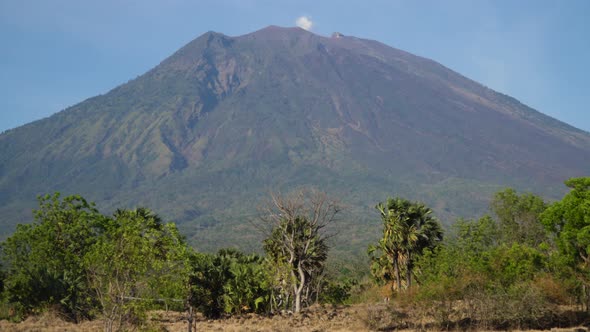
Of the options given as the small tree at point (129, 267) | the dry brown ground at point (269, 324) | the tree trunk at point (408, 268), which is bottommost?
the dry brown ground at point (269, 324)

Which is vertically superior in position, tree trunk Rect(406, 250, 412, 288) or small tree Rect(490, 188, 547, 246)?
small tree Rect(490, 188, 547, 246)

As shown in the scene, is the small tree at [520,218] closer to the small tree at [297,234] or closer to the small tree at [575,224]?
the small tree at [575,224]

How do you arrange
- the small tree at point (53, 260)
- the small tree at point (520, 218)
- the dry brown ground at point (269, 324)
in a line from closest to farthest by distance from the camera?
1. the dry brown ground at point (269, 324)
2. the small tree at point (53, 260)
3. the small tree at point (520, 218)

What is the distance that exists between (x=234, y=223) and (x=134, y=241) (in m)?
157

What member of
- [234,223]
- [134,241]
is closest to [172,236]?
[134,241]

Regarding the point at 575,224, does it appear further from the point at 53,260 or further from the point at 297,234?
the point at 53,260

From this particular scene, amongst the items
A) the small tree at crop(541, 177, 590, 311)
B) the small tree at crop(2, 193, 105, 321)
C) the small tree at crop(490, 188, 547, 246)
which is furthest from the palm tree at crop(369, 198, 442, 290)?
the small tree at crop(2, 193, 105, 321)

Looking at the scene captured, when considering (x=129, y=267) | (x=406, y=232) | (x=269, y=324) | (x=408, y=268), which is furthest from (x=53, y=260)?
(x=408, y=268)

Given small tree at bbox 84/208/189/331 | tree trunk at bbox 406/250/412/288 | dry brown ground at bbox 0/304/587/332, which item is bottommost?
dry brown ground at bbox 0/304/587/332

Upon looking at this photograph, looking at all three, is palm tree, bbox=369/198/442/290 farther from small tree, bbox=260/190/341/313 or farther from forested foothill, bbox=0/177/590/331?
small tree, bbox=260/190/341/313

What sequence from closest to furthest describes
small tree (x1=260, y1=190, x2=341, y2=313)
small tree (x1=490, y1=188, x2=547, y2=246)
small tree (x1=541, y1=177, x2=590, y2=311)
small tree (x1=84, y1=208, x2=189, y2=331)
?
small tree (x1=84, y1=208, x2=189, y2=331) → small tree (x1=541, y1=177, x2=590, y2=311) → small tree (x1=260, y1=190, x2=341, y2=313) → small tree (x1=490, y1=188, x2=547, y2=246)

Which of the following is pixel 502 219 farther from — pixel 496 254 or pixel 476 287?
pixel 476 287

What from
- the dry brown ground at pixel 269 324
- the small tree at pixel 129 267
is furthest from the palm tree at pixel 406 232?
the small tree at pixel 129 267

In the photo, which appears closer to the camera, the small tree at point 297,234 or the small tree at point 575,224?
the small tree at point 575,224
